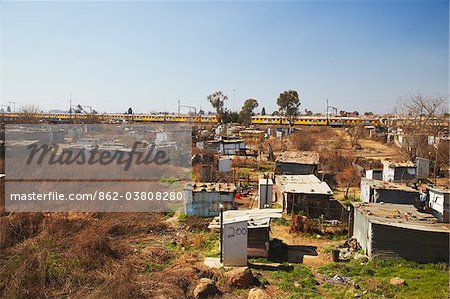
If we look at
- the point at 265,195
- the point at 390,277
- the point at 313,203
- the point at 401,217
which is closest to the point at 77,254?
the point at 390,277

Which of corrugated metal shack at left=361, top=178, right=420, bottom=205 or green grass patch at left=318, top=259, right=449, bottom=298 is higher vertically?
corrugated metal shack at left=361, top=178, right=420, bottom=205

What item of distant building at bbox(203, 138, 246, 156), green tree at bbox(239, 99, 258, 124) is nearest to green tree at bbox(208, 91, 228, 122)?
green tree at bbox(239, 99, 258, 124)

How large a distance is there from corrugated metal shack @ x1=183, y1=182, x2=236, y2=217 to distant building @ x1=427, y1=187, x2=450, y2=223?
699 cm

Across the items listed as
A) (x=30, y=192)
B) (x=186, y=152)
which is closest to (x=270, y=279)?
(x=30, y=192)

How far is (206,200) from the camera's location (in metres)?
13.2

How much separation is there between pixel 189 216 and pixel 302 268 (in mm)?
5458

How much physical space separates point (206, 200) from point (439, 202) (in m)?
7.95

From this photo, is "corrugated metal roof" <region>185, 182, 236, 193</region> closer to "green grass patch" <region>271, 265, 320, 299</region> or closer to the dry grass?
the dry grass

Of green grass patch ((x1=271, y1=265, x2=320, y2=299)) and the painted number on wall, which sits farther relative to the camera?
the painted number on wall

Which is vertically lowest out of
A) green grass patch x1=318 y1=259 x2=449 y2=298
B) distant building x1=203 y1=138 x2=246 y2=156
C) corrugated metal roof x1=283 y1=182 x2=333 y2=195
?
green grass patch x1=318 y1=259 x2=449 y2=298

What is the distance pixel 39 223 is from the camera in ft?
36.5

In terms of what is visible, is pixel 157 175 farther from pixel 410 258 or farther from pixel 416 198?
pixel 410 258

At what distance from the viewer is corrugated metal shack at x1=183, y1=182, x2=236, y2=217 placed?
13219 mm

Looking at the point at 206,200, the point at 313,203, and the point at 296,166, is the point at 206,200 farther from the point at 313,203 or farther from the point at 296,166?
the point at 296,166
